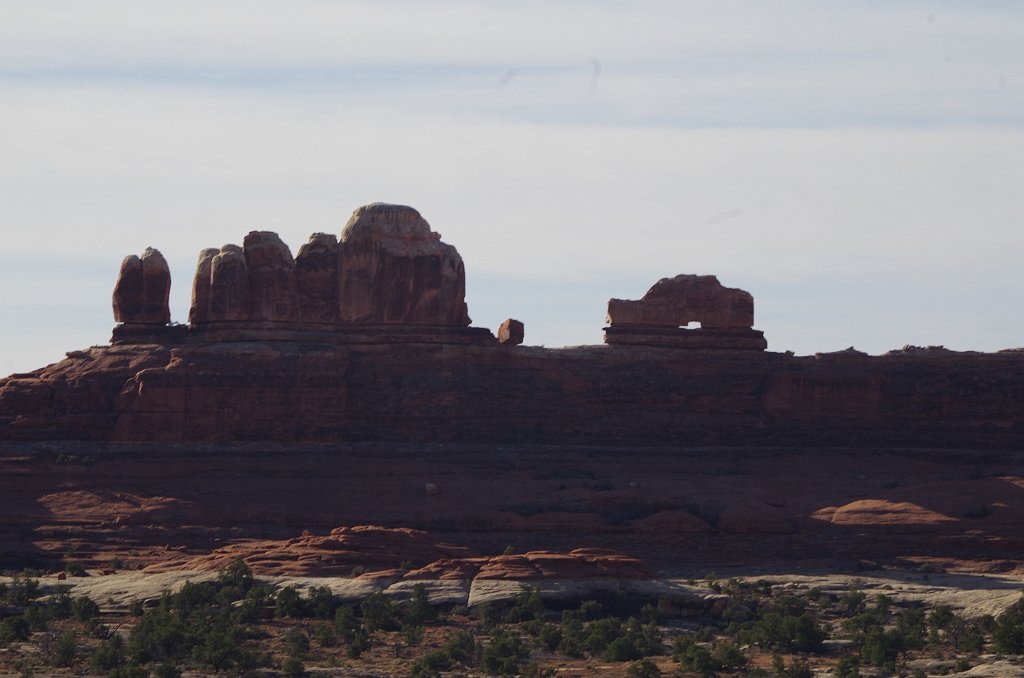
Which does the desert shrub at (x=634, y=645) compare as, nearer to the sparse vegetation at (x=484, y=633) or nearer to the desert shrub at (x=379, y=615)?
the sparse vegetation at (x=484, y=633)

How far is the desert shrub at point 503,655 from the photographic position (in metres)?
35.8

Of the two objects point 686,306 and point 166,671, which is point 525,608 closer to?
point 166,671

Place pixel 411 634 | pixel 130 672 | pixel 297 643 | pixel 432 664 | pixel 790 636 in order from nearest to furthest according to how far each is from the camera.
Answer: pixel 130 672, pixel 432 664, pixel 297 643, pixel 790 636, pixel 411 634

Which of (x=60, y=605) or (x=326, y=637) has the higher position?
(x=60, y=605)

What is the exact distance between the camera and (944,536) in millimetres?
47906

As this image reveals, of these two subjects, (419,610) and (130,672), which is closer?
(130,672)

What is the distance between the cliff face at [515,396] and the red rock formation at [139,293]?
1699mm

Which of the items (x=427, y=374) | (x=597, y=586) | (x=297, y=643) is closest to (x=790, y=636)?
(x=597, y=586)

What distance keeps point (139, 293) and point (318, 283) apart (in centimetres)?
581

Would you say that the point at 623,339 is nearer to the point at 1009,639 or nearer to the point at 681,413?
the point at 681,413

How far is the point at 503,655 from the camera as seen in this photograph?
120ft

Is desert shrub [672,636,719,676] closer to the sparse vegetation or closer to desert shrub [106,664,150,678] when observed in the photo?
the sparse vegetation

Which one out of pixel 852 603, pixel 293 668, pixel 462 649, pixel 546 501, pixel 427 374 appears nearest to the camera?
pixel 293 668

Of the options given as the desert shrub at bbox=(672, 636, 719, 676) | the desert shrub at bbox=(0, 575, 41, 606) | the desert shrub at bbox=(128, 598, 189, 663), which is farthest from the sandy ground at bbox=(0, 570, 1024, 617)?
the desert shrub at bbox=(672, 636, 719, 676)
